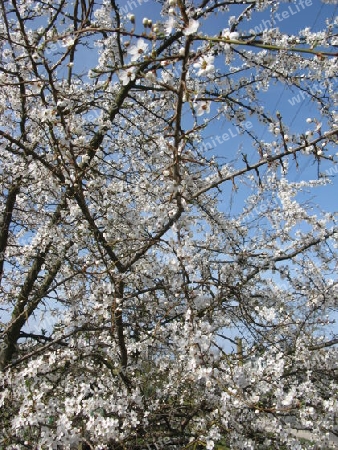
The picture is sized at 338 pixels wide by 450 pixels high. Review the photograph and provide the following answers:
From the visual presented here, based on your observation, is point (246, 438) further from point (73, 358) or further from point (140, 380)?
point (73, 358)

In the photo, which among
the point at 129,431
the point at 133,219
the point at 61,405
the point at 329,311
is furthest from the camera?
the point at 329,311

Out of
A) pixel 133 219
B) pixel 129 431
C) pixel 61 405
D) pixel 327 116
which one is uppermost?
pixel 327 116

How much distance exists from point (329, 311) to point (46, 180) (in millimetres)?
4202

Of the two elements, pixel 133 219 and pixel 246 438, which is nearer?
pixel 246 438

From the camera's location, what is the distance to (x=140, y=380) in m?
3.89

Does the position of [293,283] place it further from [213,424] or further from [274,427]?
[213,424]

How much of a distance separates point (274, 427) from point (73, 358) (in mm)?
1778

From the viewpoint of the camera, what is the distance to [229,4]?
4184 millimetres

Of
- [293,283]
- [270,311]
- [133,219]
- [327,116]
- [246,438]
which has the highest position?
[327,116]

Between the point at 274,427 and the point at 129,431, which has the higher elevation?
the point at 129,431

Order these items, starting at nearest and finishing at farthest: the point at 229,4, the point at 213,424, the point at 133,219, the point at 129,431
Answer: the point at 213,424 → the point at 129,431 → the point at 229,4 → the point at 133,219

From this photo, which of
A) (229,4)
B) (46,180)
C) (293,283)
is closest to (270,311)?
(293,283)

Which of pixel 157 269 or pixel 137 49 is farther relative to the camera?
pixel 157 269

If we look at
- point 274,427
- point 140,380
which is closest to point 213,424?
point 274,427
